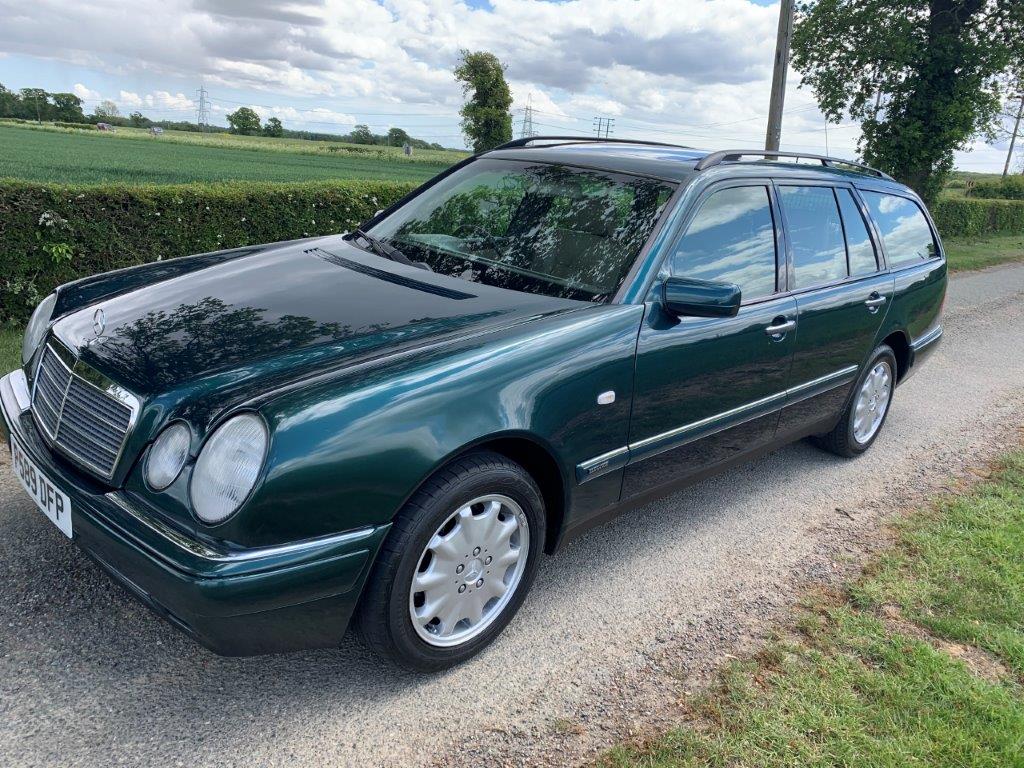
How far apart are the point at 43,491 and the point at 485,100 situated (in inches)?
2300

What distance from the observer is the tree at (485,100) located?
182 ft

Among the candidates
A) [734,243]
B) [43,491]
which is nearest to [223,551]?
[43,491]

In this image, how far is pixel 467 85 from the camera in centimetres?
5678

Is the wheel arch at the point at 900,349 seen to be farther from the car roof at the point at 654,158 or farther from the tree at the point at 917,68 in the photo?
the tree at the point at 917,68

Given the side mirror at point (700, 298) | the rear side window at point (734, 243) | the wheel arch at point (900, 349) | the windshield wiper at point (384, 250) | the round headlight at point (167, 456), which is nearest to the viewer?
the round headlight at point (167, 456)

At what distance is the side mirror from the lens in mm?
2838

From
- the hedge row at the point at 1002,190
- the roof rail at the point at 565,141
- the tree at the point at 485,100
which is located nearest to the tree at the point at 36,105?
the tree at the point at 485,100

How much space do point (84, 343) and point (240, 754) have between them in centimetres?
144

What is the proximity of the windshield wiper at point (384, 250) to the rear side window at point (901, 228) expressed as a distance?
273cm

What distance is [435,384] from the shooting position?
7.55ft

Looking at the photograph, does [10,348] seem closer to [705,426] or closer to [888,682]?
[705,426]

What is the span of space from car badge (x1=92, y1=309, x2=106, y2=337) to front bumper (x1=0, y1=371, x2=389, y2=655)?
0.61m

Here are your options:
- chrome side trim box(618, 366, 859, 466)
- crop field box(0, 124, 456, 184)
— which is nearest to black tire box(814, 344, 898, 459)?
chrome side trim box(618, 366, 859, 466)

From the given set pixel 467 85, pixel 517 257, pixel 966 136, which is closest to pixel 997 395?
pixel 517 257
